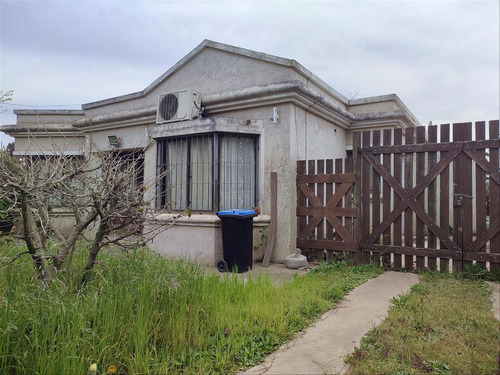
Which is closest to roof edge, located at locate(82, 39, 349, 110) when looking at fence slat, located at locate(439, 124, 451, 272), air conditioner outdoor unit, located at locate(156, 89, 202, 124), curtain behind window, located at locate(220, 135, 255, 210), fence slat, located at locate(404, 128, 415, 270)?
air conditioner outdoor unit, located at locate(156, 89, 202, 124)

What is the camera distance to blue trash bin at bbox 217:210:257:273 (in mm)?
6059

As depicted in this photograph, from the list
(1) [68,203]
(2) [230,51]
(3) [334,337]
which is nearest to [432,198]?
(3) [334,337]

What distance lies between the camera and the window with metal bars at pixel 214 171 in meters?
7.04

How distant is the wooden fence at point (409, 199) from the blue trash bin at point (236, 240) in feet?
4.14

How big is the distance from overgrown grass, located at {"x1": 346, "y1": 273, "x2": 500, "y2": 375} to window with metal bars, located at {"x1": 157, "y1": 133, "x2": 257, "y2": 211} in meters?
3.90

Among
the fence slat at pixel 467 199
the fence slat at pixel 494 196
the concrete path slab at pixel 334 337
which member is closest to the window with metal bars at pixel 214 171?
the concrete path slab at pixel 334 337

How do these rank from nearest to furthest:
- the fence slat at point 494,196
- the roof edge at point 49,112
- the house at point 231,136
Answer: the fence slat at point 494,196
the house at point 231,136
the roof edge at point 49,112

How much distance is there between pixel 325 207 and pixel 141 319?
4.70 metres

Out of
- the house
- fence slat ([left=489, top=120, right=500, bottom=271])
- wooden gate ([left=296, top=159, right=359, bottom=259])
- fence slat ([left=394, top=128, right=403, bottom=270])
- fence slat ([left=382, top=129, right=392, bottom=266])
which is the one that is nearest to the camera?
fence slat ([left=489, top=120, right=500, bottom=271])

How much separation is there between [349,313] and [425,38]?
671 cm

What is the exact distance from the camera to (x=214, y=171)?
7.00 m

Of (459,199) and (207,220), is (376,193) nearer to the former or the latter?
(459,199)

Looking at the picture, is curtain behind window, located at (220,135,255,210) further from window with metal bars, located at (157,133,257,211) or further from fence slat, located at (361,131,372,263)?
fence slat, located at (361,131,372,263)

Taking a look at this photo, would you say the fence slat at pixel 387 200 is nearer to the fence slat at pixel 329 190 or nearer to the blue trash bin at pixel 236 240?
the fence slat at pixel 329 190
